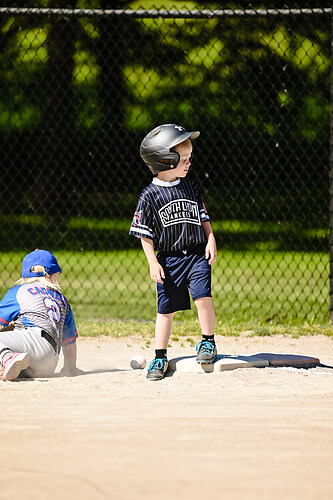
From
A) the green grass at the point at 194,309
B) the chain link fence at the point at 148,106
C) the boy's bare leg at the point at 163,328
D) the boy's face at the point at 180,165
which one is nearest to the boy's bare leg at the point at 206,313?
the boy's bare leg at the point at 163,328

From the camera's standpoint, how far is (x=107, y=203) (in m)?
18.9

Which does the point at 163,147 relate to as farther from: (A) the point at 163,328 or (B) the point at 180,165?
(A) the point at 163,328

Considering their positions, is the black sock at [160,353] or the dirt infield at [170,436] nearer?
the dirt infield at [170,436]

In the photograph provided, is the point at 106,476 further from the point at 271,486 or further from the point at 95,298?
the point at 95,298

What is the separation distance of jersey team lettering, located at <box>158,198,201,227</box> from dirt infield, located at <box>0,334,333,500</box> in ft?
2.68

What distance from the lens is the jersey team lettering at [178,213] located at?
14.7ft

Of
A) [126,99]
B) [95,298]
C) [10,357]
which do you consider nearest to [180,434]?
[10,357]

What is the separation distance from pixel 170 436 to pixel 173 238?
1532 mm

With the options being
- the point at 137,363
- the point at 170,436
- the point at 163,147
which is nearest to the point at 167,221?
the point at 163,147

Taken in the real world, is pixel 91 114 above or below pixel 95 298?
above

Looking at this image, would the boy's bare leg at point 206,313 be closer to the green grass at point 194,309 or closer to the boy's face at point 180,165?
the boy's face at point 180,165

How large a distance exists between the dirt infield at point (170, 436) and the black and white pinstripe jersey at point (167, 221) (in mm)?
713

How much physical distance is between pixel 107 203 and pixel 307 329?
42.8 feet

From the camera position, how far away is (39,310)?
452cm
